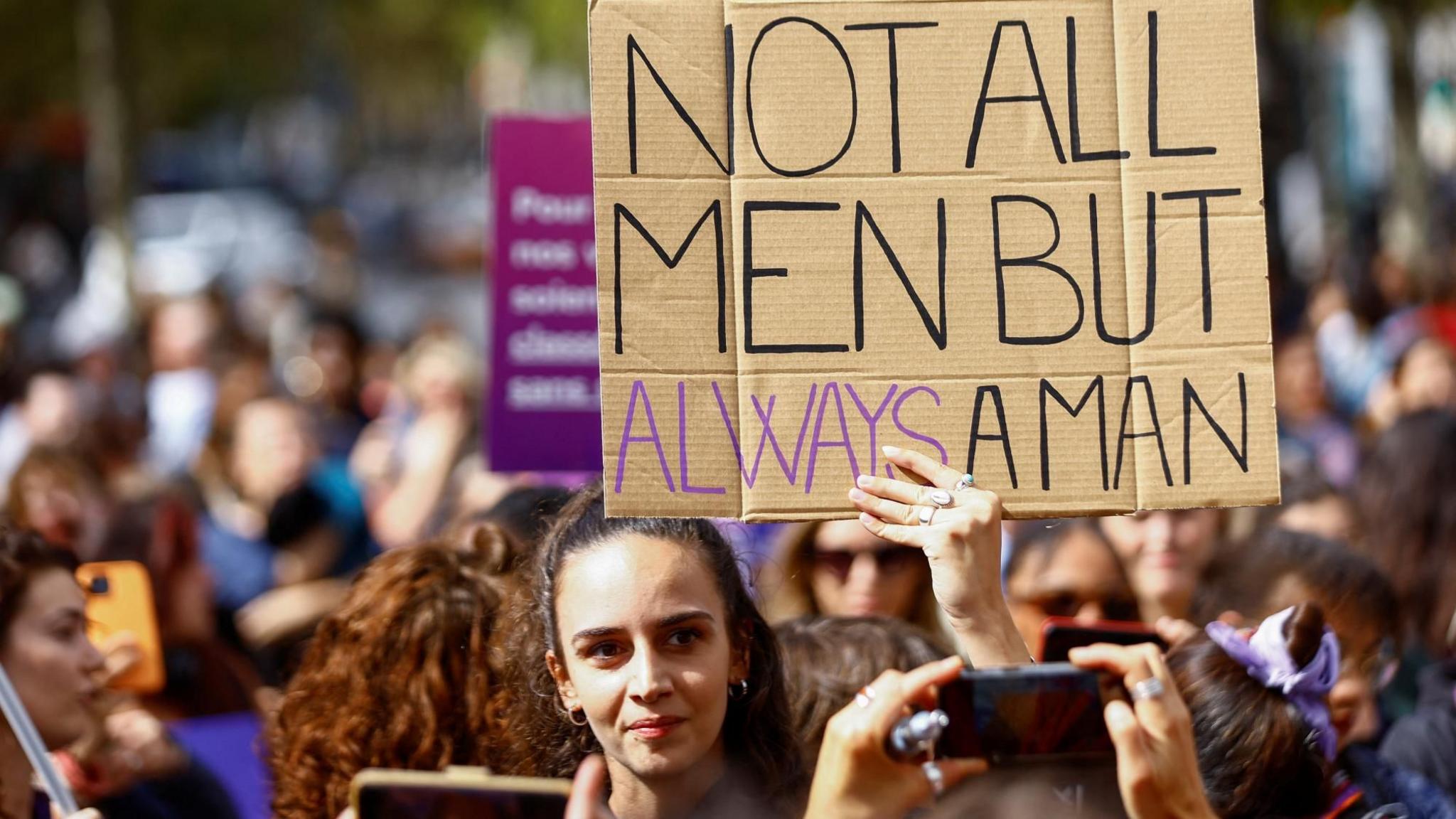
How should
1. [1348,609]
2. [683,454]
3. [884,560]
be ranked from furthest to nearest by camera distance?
[884,560] → [1348,609] → [683,454]

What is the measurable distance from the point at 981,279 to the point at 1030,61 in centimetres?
36

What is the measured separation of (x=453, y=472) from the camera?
7629 mm

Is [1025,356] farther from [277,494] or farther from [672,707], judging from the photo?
[277,494]

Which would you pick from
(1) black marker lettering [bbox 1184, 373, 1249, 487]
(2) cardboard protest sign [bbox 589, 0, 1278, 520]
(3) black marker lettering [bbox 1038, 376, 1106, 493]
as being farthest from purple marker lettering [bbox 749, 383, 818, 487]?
(1) black marker lettering [bbox 1184, 373, 1249, 487]

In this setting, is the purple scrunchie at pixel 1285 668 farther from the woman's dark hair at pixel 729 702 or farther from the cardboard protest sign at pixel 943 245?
the woman's dark hair at pixel 729 702

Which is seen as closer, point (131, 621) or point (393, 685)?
point (393, 685)

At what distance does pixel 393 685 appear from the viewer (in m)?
3.28

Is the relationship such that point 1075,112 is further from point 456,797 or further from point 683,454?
point 456,797

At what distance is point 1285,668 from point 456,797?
56.3 inches

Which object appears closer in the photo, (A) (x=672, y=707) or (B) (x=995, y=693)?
(B) (x=995, y=693)

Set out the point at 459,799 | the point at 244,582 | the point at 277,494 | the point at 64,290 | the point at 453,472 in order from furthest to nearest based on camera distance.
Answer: the point at 64,290, the point at 453,472, the point at 277,494, the point at 244,582, the point at 459,799

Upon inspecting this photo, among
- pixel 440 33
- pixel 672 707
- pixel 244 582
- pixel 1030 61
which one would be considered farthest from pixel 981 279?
pixel 440 33

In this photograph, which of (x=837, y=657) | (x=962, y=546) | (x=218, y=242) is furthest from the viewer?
(x=218, y=242)

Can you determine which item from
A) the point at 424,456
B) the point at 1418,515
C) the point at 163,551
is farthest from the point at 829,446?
the point at 424,456
